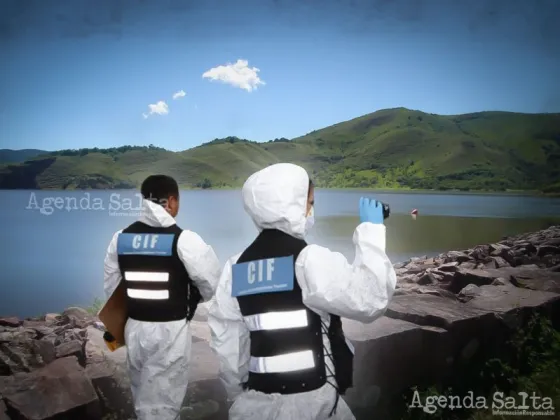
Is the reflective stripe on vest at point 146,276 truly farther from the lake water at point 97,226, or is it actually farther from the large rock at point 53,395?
the lake water at point 97,226

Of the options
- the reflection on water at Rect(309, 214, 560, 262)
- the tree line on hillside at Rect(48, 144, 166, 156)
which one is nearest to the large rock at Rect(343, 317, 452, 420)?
the reflection on water at Rect(309, 214, 560, 262)

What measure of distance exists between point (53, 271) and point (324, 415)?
13.3ft

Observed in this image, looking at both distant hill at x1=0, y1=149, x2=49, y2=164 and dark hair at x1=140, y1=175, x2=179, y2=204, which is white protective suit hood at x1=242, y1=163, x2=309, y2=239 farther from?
distant hill at x1=0, y1=149, x2=49, y2=164

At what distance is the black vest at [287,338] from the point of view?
1655 millimetres

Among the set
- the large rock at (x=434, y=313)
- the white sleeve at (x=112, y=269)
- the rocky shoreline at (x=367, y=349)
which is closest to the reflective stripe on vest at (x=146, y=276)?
the white sleeve at (x=112, y=269)

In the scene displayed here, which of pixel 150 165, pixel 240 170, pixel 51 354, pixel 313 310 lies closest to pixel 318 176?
pixel 240 170

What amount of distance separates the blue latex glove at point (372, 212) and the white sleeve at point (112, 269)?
4.45 ft

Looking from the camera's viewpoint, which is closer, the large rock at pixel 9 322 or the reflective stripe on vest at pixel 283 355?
Answer: the reflective stripe on vest at pixel 283 355

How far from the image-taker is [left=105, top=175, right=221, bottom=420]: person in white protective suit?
2.47 metres

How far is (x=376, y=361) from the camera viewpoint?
2896 mm

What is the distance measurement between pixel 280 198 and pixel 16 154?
12.7ft

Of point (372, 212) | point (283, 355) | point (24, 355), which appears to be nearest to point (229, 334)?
point (283, 355)

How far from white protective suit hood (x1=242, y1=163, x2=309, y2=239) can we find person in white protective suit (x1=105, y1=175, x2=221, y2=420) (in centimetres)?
85

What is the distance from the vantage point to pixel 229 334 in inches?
71.1
